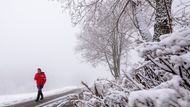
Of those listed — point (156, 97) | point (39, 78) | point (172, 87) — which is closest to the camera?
point (156, 97)

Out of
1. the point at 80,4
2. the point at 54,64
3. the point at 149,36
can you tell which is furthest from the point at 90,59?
the point at 54,64

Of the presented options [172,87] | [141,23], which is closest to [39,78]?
[141,23]

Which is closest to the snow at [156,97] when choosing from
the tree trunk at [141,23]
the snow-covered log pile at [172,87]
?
the snow-covered log pile at [172,87]

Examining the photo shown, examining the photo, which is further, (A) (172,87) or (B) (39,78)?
(B) (39,78)

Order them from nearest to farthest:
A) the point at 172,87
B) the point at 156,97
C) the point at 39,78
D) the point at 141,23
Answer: the point at 156,97 < the point at 172,87 < the point at 141,23 < the point at 39,78

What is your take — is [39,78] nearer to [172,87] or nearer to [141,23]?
[141,23]

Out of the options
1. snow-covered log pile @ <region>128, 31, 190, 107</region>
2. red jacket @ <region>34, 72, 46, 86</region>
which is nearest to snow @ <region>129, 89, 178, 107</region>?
snow-covered log pile @ <region>128, 31, 190, 107</region>

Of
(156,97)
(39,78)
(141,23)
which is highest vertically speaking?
(141,23)

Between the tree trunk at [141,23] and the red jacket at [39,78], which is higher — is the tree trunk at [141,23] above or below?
above

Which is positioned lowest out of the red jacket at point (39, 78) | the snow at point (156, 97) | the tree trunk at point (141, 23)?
the red jacket at point (39, 78)

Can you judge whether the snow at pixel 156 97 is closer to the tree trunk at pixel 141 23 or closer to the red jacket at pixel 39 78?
the tree trunk at pixel 141 23

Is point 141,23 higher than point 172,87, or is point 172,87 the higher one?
point 141,23

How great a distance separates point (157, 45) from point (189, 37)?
0.13 metres

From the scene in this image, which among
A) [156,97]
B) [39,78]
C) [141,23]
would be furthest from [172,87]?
[39,78]
